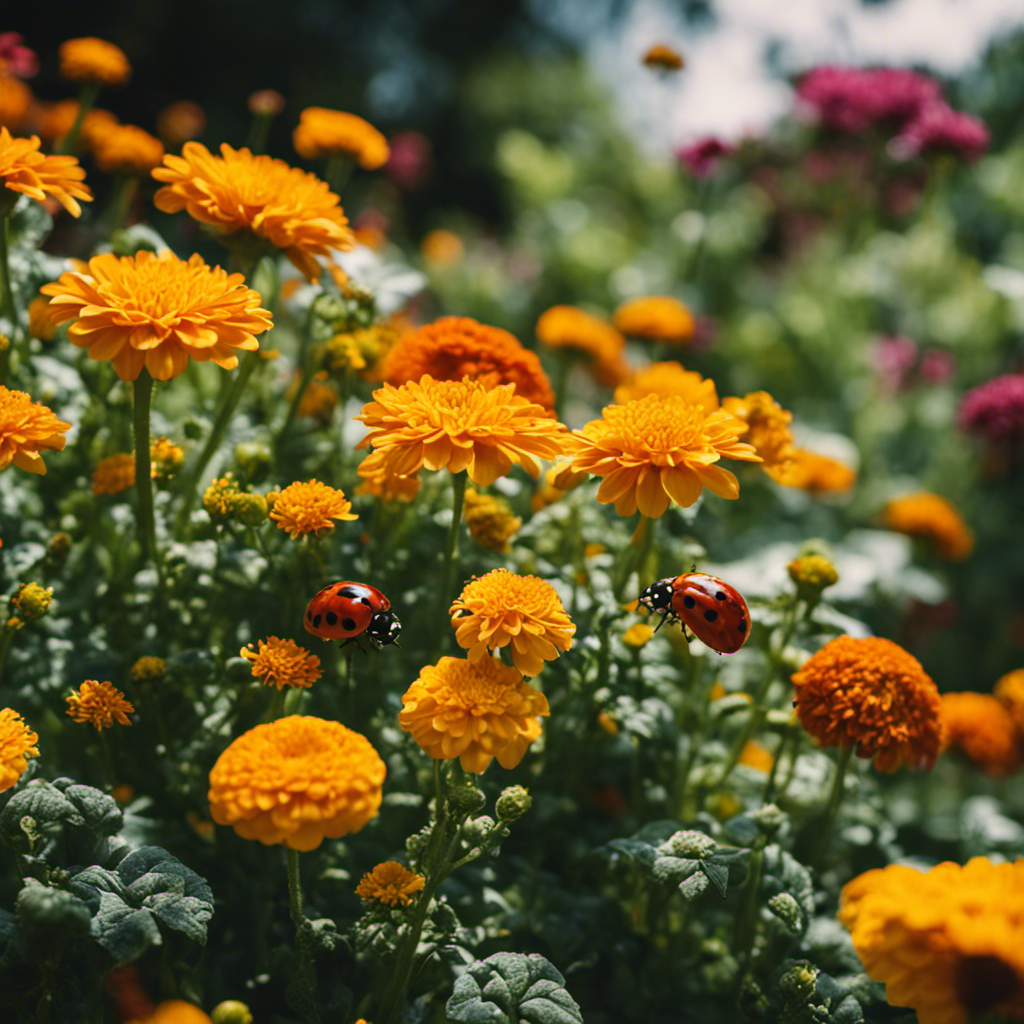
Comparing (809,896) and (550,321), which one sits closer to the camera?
(809,896)

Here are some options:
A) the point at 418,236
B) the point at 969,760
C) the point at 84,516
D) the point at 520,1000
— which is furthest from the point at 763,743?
the point at 418,236

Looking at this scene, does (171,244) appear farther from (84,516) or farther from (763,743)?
(763,743)

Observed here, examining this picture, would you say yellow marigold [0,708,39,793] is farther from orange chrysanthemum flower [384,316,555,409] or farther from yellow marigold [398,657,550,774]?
orange chrysanthemum flower [384,316,555,409]

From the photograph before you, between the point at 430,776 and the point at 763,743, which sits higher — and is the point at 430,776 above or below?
below

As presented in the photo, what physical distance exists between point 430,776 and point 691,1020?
516 mm

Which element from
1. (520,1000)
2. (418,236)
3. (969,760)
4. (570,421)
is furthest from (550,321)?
(418,236)

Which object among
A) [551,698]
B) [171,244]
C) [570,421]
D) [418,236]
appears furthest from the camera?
[418,236]

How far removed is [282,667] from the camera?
45.1 inches

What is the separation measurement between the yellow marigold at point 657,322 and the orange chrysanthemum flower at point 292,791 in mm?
1510

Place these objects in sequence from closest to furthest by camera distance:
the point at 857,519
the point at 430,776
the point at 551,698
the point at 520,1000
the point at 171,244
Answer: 1. the point at 520,1000
2. the point at 430,776
3. the point at 551,698
4. the point at 171,244
5. the point at 857,519

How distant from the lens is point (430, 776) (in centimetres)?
141

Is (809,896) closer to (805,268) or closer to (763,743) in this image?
(763,743)

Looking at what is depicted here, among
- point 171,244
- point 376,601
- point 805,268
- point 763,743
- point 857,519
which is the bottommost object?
point 376,601

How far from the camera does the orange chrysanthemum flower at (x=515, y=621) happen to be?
41.3 inches
